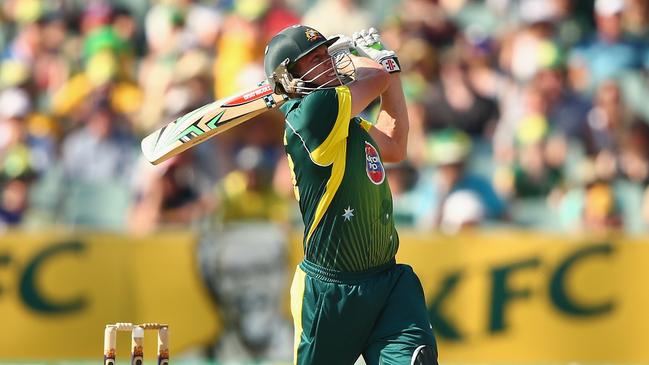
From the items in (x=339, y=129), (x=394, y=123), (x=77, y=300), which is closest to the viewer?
(x=339, y=129)

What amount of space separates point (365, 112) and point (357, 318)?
17.7 feet

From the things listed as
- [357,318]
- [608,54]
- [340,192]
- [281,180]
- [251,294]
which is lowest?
[357,318]

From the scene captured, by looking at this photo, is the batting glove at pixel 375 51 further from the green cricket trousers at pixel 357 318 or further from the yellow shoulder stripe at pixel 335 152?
the green cricket trousers at pixel 357 318

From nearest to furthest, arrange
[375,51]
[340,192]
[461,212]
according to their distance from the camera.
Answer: [340,192], [375,51], [461,212]

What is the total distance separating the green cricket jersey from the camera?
5141 mm

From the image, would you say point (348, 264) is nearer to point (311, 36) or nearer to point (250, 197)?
point (311, 36)

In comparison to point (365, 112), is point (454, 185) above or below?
below

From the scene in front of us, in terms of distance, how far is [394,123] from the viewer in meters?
5.68

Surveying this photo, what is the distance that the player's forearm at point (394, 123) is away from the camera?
18.5 feet

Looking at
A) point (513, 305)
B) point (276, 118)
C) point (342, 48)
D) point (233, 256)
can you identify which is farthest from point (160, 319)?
point (342, 48)

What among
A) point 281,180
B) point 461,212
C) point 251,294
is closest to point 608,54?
point 461,212

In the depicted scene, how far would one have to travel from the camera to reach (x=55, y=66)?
11820 millimetres

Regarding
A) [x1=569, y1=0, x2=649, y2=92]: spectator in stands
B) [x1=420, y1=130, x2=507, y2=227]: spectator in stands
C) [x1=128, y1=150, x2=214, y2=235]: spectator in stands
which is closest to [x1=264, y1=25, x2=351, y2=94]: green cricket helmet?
[x1=128, y1=150, x2=214, y2=235]: spectator in stands

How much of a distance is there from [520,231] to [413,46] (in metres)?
2.41
